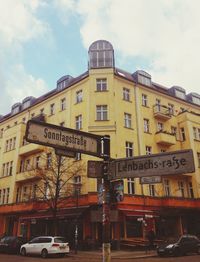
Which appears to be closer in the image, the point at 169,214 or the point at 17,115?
the point at 169,214

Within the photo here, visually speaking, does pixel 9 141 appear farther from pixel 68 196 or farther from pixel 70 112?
pixel 68 196

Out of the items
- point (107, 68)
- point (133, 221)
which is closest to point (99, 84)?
point (107, 68)

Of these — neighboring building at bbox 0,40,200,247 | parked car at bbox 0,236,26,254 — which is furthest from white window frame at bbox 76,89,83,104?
parked car at bbox 0,236,26,254

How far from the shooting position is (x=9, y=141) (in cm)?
3938

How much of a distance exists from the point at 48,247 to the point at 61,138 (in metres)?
18.5

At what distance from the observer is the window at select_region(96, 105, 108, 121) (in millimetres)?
30469

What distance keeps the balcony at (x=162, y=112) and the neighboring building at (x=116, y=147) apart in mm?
123

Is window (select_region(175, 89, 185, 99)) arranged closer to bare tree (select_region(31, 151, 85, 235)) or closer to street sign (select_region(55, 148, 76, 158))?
bare tree (select_region(31, 151, 85, 235))

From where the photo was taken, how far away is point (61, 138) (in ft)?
17.8

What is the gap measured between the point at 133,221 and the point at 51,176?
28.8 feet

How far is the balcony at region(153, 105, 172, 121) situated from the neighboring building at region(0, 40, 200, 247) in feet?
0.40

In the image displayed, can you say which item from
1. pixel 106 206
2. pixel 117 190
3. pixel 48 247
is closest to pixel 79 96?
pixel 48 247

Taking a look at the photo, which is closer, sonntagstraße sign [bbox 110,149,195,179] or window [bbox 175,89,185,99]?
sonntagstraße sign [bbox 110,149,195,179]

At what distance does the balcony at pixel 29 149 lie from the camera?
3428cm
